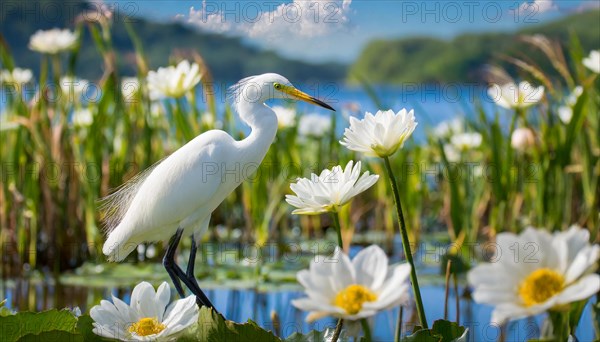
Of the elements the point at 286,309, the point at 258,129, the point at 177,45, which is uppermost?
the point at 177,45

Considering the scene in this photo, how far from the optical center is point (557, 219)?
3299mm

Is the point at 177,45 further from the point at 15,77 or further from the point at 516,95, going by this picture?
the point at 516,95

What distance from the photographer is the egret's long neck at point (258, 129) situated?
201cm

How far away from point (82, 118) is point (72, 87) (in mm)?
308

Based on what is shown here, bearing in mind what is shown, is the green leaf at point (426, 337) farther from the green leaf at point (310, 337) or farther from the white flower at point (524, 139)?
the white flower at point (524, 139)

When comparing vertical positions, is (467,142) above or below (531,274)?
above

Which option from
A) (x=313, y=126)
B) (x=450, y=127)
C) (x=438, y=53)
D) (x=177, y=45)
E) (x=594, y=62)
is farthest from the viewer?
(x=438, y=53)

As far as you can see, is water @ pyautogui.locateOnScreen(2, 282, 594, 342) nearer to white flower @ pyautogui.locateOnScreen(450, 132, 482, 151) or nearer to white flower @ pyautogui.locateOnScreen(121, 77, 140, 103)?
white flower @ pyautogui.locateOnScreen(121, 77, 140, 103)

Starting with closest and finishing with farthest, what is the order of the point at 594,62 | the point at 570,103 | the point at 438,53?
1. the point at 594,62
2. the point at 570,103
3. the point at 438,53

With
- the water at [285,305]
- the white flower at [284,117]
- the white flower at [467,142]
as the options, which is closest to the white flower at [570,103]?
the water at [285,305]

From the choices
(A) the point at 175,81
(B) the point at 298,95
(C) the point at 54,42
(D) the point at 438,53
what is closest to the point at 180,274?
(B) the point at 298,95

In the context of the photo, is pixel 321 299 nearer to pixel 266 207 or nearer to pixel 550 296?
pixel 550 296

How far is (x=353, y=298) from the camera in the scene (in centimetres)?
94

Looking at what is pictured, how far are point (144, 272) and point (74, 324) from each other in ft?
7.21
